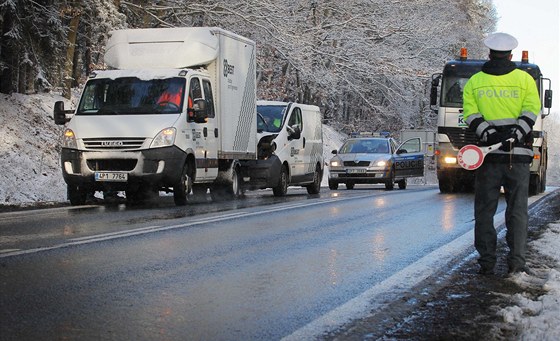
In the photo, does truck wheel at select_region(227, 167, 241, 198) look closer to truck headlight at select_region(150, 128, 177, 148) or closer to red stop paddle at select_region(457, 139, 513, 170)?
truck headlight at select_region(150, 128, 177, 148)

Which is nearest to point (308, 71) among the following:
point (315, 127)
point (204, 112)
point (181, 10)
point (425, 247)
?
point (181, 10)

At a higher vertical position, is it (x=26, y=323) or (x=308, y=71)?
(x=308, y=71)

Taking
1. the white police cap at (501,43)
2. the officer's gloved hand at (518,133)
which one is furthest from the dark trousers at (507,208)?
the white police cap at (501,43)

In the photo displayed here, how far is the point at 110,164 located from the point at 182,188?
136cm

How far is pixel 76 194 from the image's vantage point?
15234 mm

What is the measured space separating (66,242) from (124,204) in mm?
6803

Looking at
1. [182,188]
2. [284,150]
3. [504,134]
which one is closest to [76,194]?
[182,188]

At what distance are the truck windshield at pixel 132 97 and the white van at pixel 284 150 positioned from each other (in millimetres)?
3819

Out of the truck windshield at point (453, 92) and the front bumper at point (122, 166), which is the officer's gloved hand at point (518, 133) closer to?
the front bumper at point (122, 166)

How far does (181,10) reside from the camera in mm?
27859

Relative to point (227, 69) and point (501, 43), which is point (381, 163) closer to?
point (227, 69)

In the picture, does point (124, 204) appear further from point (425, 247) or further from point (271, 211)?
point (425, 247)

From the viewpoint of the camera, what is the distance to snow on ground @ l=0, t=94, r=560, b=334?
5.62 metres

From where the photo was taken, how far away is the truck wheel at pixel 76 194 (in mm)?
15195
